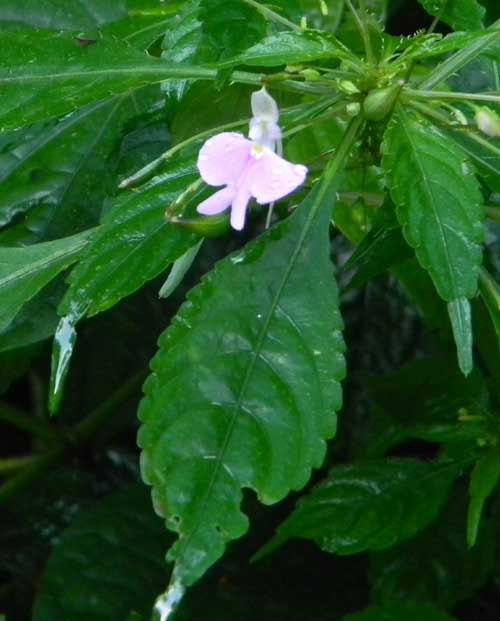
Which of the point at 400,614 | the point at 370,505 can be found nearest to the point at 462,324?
the point at 370,505

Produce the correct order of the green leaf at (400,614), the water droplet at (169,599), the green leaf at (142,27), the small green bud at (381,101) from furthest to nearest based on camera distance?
the green leaf at (400,614)
the green leaf at (142,27)
the small green bud at (381,101)
the water droplet at (169,599)

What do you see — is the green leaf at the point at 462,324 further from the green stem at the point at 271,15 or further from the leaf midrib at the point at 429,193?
the green stem at the point at 271,15

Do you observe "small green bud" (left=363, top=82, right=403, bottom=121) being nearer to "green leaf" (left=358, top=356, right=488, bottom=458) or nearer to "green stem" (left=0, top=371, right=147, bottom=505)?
"green leaf" (left=358, top=356, right=488, bottom=458)

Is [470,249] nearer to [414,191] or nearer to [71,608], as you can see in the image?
[414,191]

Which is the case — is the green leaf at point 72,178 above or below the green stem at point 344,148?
below

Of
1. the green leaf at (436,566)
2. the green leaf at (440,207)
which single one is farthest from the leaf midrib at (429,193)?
the green leaf at (436,566)

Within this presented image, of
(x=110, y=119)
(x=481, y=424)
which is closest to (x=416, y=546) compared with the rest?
(x=481, y=424)

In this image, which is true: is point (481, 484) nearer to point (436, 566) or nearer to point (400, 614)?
point (400, 614)
